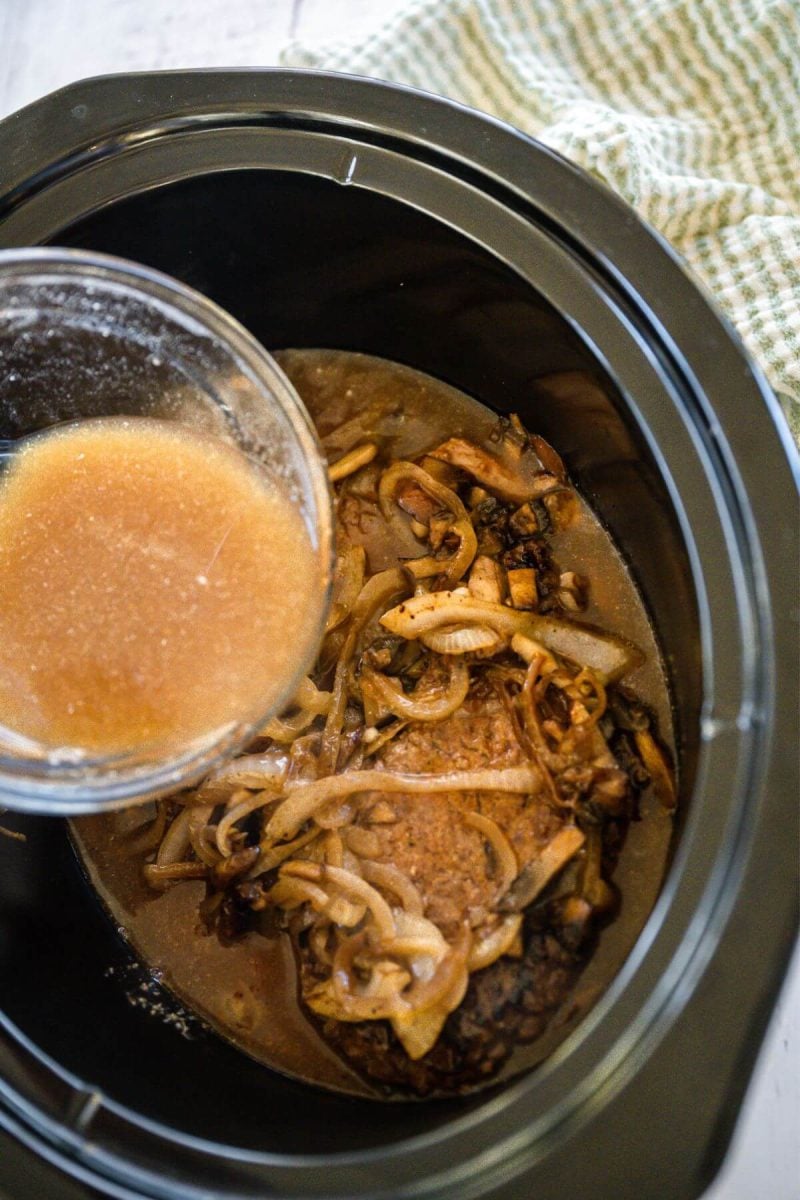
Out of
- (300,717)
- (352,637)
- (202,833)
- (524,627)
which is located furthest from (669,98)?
(202,833)

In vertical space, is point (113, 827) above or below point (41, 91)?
below

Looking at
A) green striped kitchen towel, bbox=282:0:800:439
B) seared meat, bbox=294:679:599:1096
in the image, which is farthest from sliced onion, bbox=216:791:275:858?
green striped kitchen towel, bbox=282:0:800:439

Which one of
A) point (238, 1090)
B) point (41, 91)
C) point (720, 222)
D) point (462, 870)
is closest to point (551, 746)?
point (462, 870)

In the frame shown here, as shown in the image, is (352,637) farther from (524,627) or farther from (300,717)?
(524,627)

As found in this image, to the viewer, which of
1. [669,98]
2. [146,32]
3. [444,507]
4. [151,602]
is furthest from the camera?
[146,32]

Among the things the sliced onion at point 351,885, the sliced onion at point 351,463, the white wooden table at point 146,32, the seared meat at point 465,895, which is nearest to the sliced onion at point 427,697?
the seared meat at point 465,895

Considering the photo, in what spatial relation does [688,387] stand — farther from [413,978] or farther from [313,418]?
[413,978]

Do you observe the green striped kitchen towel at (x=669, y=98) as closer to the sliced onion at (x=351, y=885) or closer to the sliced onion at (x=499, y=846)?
the sliced onion at (x=499, y=846)

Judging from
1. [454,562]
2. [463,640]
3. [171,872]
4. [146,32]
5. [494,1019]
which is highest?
[146,32]
